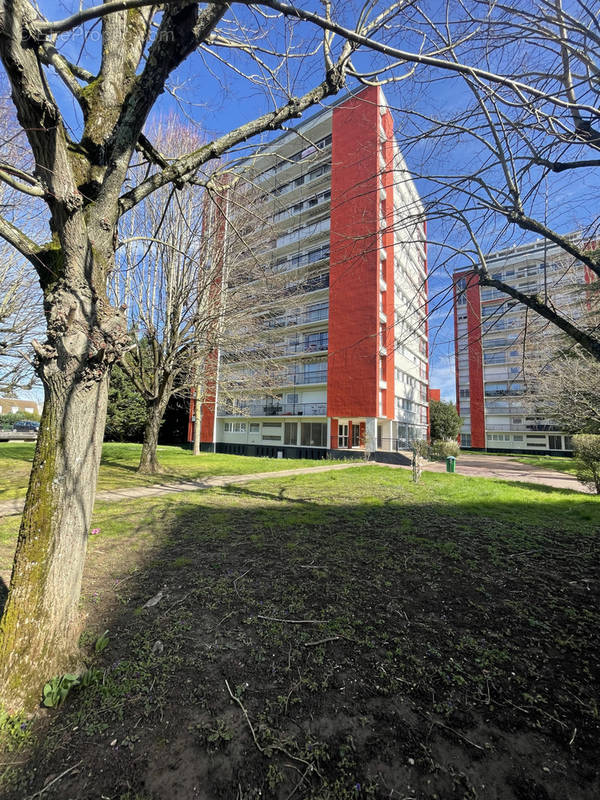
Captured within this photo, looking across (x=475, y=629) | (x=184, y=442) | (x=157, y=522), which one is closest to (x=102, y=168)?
(x=475, y=629)

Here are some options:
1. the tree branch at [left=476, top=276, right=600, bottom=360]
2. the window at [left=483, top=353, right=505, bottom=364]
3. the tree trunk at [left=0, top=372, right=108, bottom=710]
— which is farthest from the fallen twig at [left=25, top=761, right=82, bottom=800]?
the window at [left=483, top=353, right=505, bottom=364]

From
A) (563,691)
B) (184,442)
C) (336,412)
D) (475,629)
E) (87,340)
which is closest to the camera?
(563,691)

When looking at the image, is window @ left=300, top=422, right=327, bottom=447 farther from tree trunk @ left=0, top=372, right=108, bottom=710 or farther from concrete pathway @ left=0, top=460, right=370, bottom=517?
tree trunk @ left=0, top=372, right=108, bottom=710

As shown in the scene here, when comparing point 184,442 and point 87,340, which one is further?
point 184,442

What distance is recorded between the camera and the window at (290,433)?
26609mm

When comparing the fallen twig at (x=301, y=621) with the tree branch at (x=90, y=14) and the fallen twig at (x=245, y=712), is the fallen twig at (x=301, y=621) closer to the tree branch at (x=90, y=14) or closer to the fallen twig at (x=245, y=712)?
the fallen twig at (x=245, y=712)

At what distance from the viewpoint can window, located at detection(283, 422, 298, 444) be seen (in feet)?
87.3

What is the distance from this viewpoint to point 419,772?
1.50m

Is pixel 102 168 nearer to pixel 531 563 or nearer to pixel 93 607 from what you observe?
pixel 93 607

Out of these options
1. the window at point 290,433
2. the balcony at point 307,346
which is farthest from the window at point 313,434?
the balcony at point 307,346

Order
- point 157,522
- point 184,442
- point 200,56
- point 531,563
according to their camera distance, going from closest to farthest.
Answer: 1. point 200,56
2. point 531,563
3. point 157,522
4. point 184,442

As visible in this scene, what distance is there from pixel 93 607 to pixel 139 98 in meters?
4.05

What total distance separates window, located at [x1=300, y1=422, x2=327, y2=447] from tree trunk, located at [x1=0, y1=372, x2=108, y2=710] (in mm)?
22851

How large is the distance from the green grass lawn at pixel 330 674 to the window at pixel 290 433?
72.3 feet
